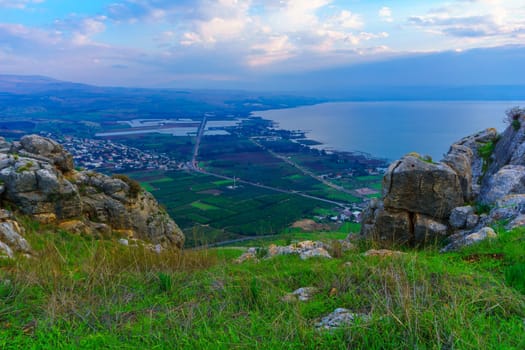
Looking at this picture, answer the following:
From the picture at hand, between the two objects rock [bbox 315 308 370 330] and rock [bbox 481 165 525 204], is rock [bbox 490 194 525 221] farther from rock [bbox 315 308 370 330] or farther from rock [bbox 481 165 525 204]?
rock [bbox 315 308 370 330]

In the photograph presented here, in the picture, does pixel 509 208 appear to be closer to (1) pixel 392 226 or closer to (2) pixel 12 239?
(1) pixel 392 226

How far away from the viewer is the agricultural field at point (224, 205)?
42750 millimetres

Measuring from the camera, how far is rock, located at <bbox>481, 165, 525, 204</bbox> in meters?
10.4

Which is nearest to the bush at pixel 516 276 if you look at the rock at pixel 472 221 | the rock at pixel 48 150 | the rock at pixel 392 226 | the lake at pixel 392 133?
the rock at pixel 472 221

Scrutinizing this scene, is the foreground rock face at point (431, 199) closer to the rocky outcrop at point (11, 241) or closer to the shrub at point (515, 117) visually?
the shrub at point (515, 117)

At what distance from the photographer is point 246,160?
91.5 metres

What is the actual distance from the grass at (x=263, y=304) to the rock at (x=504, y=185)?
4.44 metres

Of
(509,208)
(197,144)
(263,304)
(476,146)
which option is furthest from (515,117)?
(197,144)

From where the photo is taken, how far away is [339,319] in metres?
3.99

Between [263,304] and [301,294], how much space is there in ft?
2.53

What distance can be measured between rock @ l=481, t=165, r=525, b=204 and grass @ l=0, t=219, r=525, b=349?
4444mm

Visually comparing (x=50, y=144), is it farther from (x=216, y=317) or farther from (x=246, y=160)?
(x=246, y=160)

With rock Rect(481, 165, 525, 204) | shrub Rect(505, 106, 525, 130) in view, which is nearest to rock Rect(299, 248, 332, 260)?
rock Rect(481, 165, 525, 204)

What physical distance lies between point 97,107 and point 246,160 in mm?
147766
